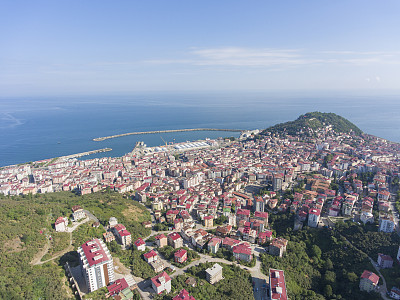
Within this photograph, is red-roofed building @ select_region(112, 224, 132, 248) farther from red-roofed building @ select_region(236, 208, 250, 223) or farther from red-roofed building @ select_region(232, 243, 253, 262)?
red-roofed building @ select_region(236, 208, 250, 223)

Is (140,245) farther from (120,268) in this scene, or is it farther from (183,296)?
(183,296)

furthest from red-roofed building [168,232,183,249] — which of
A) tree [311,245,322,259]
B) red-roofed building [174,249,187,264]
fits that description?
tree [311,245,322,259]

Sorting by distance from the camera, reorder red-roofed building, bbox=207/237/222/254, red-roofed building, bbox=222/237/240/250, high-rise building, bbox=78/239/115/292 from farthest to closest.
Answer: red-roofed building, bbox=222/237/240/250
red-roofed building, bbox=207/237/222/254
high-rise building, bbox=78/239/115/292

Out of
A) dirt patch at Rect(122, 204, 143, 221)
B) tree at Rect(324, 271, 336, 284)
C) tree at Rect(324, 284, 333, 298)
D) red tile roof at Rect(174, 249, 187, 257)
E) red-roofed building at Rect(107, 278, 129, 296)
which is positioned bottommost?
tree at Rect(324, 284, 333, 298)

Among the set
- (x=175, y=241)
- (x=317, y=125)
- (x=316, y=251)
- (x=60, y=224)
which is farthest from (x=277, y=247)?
(x=317, y=125)

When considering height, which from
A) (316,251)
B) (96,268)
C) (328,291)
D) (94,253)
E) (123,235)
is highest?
(94,253)

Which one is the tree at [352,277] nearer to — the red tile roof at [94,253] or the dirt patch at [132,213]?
the red tile roof at [94,253]

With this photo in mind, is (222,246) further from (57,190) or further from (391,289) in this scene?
(57,190)
